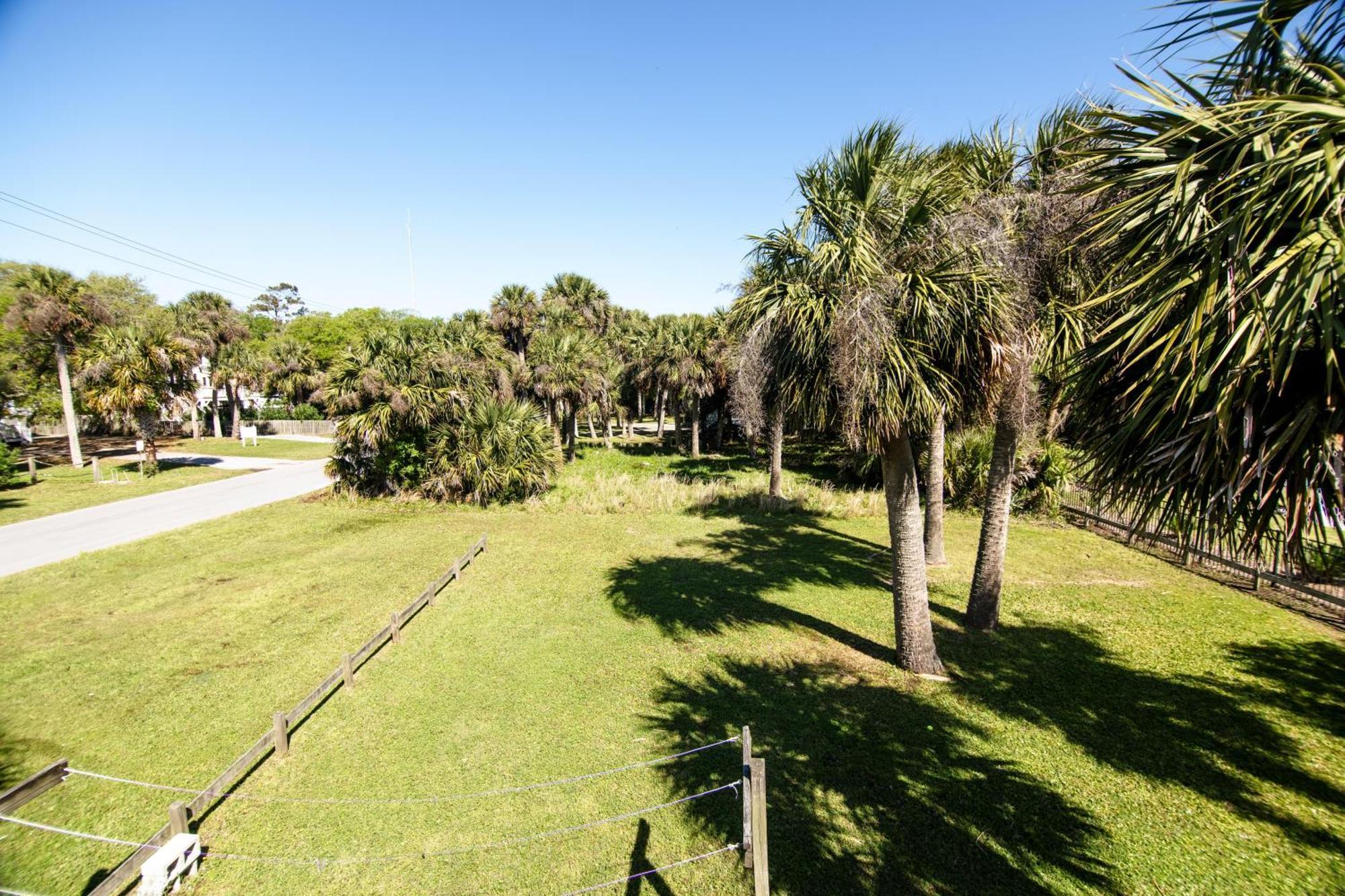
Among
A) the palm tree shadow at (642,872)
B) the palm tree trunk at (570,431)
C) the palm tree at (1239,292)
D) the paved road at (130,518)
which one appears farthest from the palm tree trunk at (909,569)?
the palm tree trunk at (570,431)

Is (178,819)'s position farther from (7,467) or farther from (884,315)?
(7,467)

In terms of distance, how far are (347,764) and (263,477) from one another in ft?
75.2

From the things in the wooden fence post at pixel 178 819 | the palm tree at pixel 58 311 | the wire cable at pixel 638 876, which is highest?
the palm tree at pixel 58 311

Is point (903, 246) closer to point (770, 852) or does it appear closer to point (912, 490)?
point (912, 490)

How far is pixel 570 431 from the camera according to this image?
3189 centimetres

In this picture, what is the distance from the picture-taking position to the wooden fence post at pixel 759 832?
3.71 meters

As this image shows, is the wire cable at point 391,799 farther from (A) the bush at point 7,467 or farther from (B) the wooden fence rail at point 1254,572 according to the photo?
(A) the bush at point 7,467

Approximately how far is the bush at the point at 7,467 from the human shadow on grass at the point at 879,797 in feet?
85.4

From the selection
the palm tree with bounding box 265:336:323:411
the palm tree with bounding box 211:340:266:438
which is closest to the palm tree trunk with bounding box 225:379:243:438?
the palm tree with bounding box 211:340:266:438

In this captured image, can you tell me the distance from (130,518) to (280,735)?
50.7ft

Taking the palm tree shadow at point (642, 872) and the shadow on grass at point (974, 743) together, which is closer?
the palm tree shadow at point (642, 872)

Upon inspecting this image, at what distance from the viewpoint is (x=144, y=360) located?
2212cm

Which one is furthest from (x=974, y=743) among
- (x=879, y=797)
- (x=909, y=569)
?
(x=909, y=569)

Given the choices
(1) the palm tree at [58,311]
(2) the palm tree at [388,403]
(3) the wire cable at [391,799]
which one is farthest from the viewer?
(1) the palm tree at [58,311]
